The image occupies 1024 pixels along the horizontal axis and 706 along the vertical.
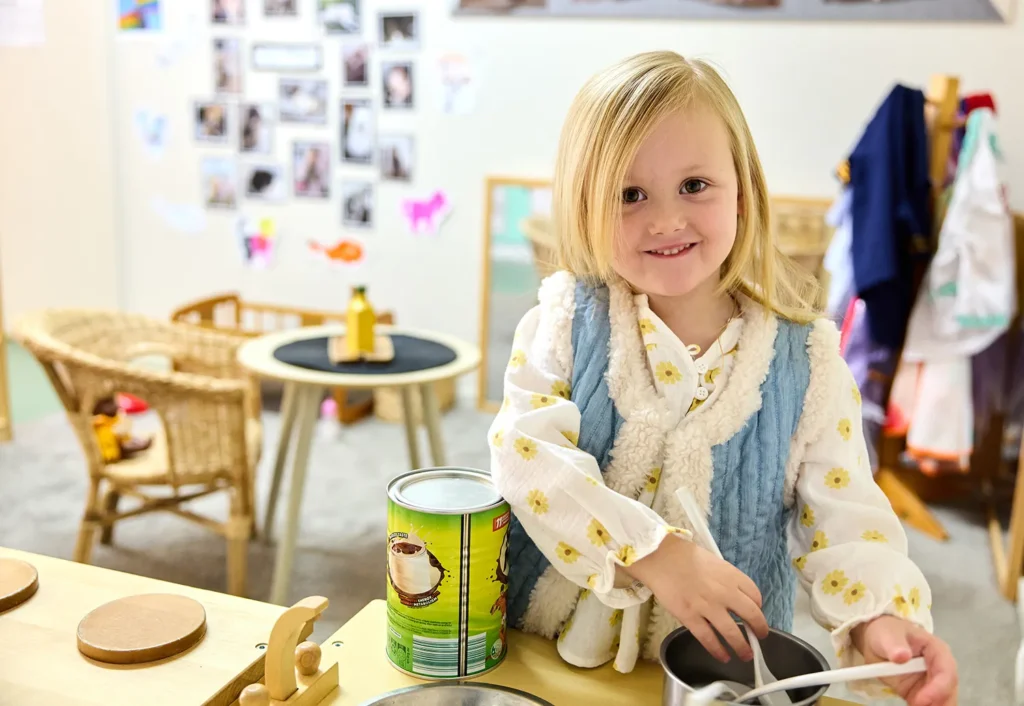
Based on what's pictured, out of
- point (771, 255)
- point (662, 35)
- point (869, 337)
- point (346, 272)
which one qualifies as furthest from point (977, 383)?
point (346, 272)

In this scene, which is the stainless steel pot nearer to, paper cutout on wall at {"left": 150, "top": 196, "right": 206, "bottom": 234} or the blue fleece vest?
the blue fleece vest

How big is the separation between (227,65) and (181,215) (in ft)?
2.31

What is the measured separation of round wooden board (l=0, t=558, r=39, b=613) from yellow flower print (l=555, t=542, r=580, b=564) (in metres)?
0.47

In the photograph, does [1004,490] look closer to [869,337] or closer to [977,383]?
[977,383]

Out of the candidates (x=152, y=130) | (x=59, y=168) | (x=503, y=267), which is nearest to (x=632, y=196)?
(x=503, y=267)

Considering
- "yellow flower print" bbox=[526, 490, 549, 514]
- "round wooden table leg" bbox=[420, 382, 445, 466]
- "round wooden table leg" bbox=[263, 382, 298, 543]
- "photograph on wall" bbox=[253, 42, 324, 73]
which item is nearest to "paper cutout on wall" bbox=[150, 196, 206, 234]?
"photograph on wall" bbox=[253, 42, 324, 73]

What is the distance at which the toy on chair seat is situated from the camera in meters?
2.22

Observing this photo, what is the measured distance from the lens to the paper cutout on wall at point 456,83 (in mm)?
3693

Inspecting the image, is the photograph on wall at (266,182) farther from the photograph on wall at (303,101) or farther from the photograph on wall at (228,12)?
the photograph on wall at (228,12)

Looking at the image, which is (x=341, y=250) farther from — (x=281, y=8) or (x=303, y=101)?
(x=281, y=8)

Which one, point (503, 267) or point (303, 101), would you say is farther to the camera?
point (303, 101)

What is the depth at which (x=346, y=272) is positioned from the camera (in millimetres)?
4004

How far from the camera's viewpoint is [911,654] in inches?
28.8

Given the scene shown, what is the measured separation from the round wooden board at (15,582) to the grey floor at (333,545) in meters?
1.28
